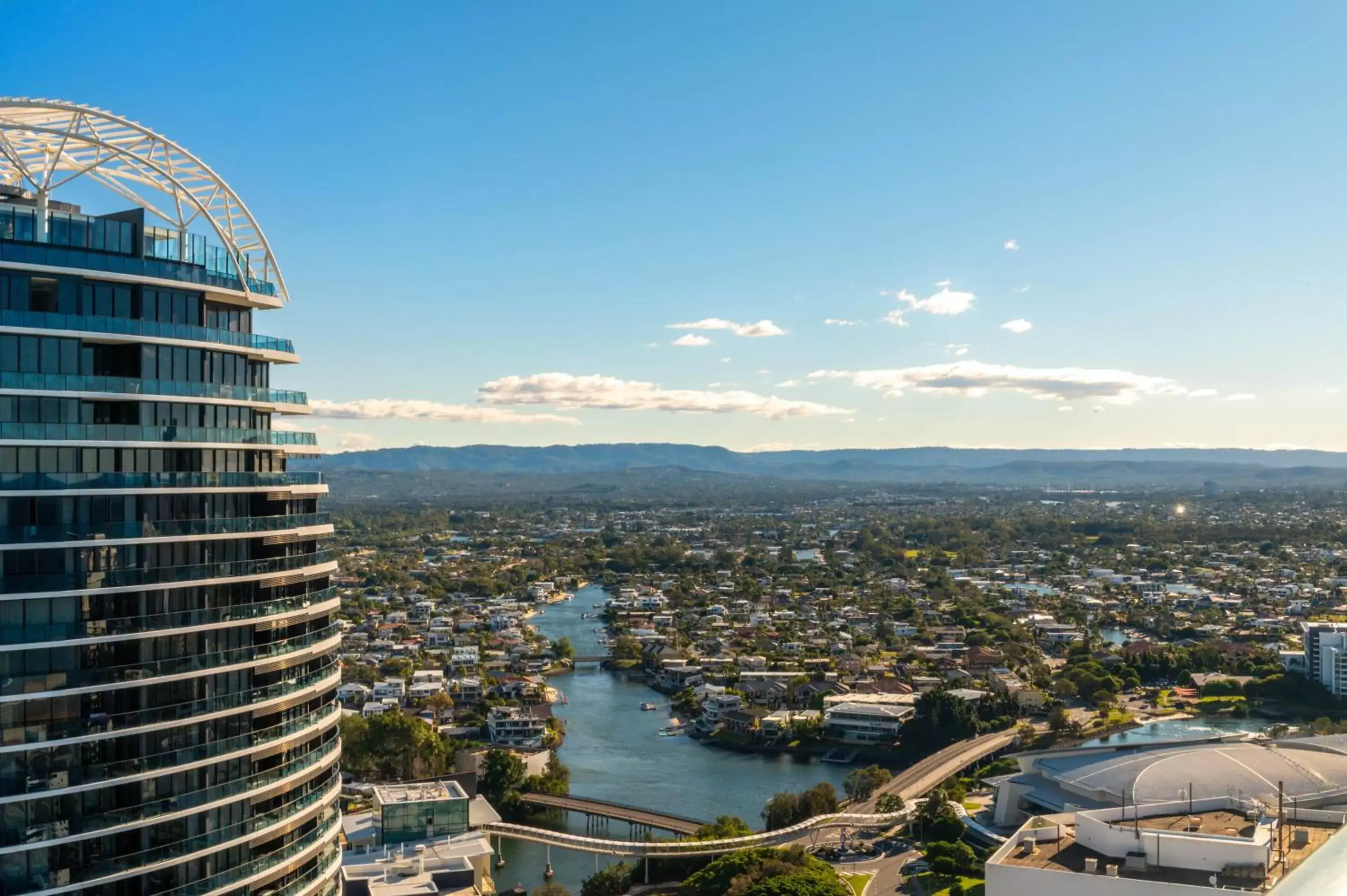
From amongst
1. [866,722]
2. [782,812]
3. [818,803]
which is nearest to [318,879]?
[782,812]

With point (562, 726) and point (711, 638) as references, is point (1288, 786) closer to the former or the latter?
point (562, 726)

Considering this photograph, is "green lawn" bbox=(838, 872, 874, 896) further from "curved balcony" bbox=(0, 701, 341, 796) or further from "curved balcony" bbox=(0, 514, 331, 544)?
"curved balcony" bbox=(0, 514, 331, 544)

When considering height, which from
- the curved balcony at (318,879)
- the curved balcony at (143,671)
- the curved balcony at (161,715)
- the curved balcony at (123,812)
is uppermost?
the curved balcony at (143,671)

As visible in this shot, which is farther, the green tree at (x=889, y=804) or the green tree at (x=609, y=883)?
the green tree at (x=889, y=804)

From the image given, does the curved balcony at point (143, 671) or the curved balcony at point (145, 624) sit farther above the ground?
the curved balcony at point (145, 624)

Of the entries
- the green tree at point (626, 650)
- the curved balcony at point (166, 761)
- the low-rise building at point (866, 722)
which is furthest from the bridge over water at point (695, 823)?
the green tree at point (626, 650)

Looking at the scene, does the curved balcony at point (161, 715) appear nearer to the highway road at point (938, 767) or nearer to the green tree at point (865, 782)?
the highway road at point (938, 767)

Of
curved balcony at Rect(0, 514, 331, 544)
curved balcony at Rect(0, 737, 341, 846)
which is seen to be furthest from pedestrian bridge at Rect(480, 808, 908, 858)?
curved balcony at Rect(0, 514, 331, 544)
